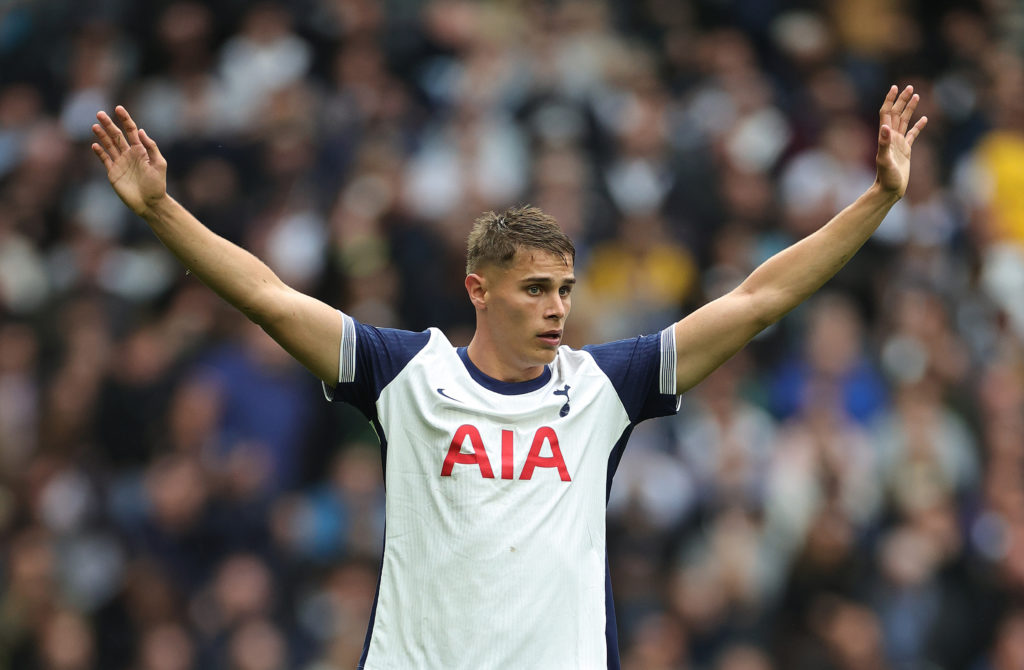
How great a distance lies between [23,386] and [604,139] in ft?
18.2

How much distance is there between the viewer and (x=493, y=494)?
5.53m

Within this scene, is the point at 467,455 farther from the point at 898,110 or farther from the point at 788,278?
the point at 898,110

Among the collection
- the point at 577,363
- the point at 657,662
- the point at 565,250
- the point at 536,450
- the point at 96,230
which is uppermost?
the point at 96,230

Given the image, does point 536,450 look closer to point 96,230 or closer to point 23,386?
point 23,386

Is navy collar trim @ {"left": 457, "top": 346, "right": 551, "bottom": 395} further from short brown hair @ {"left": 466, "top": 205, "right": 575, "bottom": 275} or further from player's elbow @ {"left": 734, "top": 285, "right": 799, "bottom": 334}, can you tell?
player's elbow @ {"left": 734, "top": 285, "right": 799, "bottom": 334}

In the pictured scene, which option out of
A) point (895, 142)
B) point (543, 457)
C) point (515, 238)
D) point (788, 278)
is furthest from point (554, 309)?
point (895, 142)

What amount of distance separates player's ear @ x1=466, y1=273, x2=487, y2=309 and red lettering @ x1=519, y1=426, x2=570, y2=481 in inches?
24.6

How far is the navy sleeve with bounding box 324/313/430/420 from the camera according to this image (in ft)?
18.6

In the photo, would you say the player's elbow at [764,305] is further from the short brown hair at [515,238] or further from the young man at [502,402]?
the short brown hair at [515,238]

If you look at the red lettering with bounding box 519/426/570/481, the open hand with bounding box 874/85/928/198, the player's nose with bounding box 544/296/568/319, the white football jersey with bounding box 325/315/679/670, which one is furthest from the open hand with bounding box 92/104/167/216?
the open hand with bounding box 874/85/928/198

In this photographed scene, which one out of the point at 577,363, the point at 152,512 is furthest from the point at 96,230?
the point at 577,363

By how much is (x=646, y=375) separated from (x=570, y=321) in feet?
19.1

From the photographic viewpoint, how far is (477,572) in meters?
5.45

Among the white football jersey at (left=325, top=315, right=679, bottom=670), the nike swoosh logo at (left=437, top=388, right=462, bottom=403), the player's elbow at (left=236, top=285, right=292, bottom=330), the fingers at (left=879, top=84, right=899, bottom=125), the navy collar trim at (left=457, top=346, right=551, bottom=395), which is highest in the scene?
the fingers at (left=879, top=84, right=899, bottom=125)
